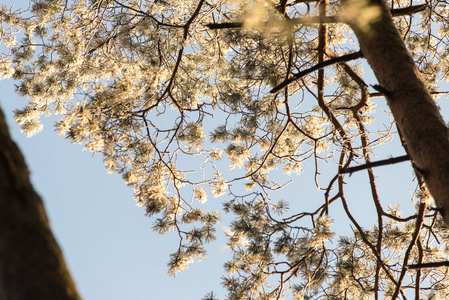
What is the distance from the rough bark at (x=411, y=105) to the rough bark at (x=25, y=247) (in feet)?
5.49

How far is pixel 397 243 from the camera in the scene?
4062mm

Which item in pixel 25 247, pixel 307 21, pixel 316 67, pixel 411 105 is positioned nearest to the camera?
pixel 25 247

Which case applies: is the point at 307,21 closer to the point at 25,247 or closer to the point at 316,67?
the point at 316,67

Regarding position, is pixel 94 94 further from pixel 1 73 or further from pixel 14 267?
pixel 14 267

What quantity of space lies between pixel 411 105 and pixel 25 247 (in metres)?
1.93

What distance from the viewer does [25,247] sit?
33.4 inches

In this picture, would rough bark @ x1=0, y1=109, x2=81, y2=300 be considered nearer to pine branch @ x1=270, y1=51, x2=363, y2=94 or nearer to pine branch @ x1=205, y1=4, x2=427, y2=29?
pine branch @ x1=270, y1=51, x2=363, y2=94

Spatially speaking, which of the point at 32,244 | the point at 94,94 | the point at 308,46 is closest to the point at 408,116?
the point at 32,244

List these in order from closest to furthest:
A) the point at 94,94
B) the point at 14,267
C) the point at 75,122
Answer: the point at 14,267
the point at 75,122
the point at 94,94

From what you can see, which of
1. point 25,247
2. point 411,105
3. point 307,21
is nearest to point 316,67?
point 307,21

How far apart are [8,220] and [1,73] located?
16.4ft

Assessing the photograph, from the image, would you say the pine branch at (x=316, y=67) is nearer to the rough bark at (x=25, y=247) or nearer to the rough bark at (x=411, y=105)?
the rough bark at (x=411, y=105)

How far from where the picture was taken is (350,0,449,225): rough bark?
1.74 metres

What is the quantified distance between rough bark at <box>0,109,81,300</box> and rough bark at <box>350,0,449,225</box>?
1673 millimetres
